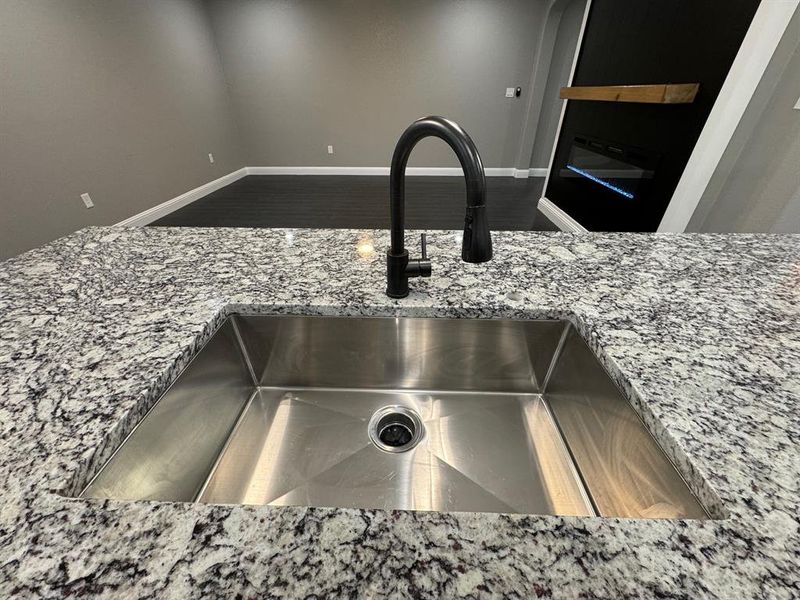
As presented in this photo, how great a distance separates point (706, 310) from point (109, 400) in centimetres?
95

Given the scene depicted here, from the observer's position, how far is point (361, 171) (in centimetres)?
538

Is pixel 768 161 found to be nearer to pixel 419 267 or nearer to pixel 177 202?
pixel 419 267

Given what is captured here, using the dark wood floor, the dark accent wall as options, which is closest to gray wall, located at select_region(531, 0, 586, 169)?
the dark wood floor

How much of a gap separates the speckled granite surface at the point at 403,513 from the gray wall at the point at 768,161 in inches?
49.6

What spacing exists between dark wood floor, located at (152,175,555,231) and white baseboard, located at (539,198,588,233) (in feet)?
0.23

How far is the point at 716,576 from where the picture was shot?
27 centimetres

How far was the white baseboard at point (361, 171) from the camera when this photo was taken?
5.28 m

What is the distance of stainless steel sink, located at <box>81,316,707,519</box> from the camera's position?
496mm

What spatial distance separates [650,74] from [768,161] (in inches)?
37.2

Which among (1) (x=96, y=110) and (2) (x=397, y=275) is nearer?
(2) (x=397, y=275)

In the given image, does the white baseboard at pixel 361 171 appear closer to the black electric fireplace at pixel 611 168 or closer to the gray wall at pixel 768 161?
the black electric fireplace at pixel 611 168

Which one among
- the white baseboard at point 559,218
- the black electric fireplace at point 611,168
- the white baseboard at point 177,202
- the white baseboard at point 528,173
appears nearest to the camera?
the black electric fireplace at point 611,168

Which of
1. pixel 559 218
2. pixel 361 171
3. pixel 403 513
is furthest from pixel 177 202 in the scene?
pixel 403 513

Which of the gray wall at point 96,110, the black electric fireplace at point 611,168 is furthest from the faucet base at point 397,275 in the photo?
the gray wall at point 96,110
